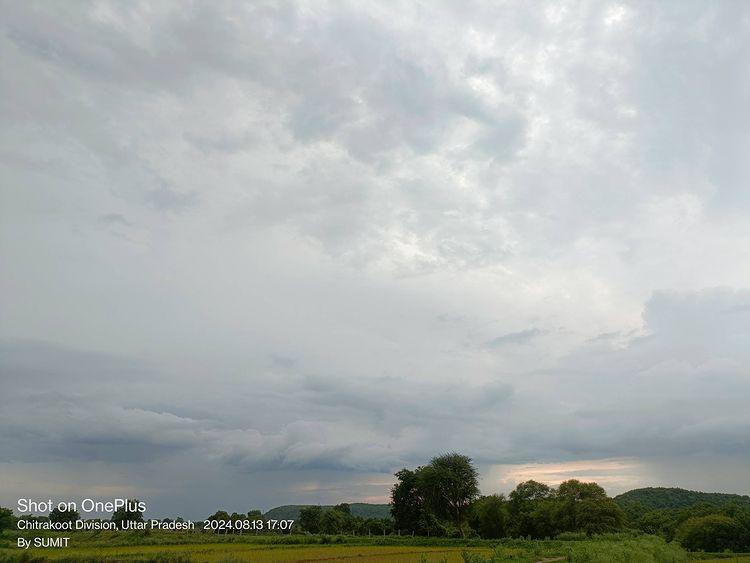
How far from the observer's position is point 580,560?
1346 inches

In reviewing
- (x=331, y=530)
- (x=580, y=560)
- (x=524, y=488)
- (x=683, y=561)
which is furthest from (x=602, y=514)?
(x=331, y=530)

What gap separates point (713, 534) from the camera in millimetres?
75688

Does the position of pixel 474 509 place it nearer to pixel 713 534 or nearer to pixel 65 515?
pixel 713 534

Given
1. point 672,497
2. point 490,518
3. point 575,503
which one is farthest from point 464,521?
point 672,497

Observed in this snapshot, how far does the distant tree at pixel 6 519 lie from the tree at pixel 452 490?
5446 cm

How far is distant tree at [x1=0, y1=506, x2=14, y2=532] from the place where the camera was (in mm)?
65519

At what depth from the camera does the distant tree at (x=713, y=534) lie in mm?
74438

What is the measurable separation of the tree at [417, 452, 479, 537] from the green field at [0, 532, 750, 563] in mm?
13550

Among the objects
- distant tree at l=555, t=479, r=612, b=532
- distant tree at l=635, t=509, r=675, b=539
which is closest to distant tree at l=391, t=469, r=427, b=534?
distant tree at l=555, t=479, r=612, b=532

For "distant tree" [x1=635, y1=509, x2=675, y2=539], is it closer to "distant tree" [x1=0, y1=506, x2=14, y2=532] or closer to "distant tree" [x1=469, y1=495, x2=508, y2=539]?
"distant tree" [x1=469, y1=495, x2=508, y2=539]

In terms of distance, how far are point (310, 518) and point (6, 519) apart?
5209 cm

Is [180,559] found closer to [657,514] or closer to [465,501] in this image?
[465,501]

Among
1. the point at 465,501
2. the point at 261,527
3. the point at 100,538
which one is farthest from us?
the point at 261,527

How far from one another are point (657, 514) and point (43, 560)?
11089cm
